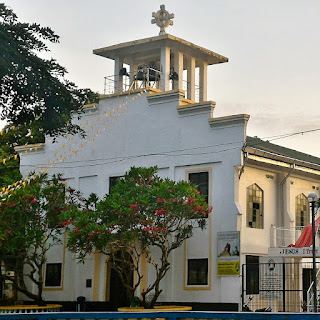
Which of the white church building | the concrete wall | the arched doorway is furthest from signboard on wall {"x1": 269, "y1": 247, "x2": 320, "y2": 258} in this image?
the arched doorway

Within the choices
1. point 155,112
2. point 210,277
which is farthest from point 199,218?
point 155,112

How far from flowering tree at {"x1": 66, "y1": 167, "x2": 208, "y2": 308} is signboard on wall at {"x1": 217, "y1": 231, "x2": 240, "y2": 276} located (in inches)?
46.5

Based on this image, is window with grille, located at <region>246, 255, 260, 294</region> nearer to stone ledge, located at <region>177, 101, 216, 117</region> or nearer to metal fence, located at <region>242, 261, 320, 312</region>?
metal fence, located at <region>242, 261, 320, 312</region>

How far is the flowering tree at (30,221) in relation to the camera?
32.8 meters

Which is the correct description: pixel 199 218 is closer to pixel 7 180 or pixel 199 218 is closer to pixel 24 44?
pixel 7 180

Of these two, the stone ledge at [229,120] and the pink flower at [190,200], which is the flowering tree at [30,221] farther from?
the stone ledge at [229,120]

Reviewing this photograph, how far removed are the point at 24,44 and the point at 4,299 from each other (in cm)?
2014

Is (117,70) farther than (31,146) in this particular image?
No

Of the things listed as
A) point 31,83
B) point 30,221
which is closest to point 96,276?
point 30,221

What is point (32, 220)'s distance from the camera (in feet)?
111

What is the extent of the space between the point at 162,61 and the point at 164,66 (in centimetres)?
26

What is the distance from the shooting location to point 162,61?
35.9 meters

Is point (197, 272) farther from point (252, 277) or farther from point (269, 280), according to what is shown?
point (269, 280)

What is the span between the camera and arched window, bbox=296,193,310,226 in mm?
36781
